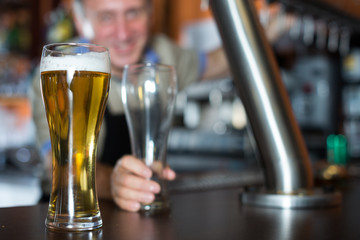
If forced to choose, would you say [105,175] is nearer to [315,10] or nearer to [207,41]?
[315,10]

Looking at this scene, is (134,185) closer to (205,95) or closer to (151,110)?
(151,110)

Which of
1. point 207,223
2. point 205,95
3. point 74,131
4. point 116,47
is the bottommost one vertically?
point 207,223

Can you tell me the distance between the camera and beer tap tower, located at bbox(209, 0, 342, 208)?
576mm

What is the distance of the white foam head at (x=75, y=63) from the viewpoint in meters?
0.42

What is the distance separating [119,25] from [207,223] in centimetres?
105

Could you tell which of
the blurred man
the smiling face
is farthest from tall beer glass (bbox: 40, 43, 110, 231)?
the smiling face

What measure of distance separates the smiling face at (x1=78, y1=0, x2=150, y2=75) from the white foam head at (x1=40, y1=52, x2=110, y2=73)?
0.99 metres

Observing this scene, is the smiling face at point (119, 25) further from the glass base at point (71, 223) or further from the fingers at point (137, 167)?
the glass base at point (71, 223)

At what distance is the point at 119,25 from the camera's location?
55.2 inches

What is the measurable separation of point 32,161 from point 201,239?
8.75 feet

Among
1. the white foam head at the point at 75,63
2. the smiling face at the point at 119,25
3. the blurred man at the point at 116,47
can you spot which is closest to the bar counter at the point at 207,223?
the white foam head at the point at 75,63

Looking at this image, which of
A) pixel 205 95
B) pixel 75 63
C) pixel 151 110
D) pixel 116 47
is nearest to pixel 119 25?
pixel 116 47

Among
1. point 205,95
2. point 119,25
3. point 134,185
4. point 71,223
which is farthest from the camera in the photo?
point 205,95

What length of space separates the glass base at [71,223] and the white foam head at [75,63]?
0.47ft
